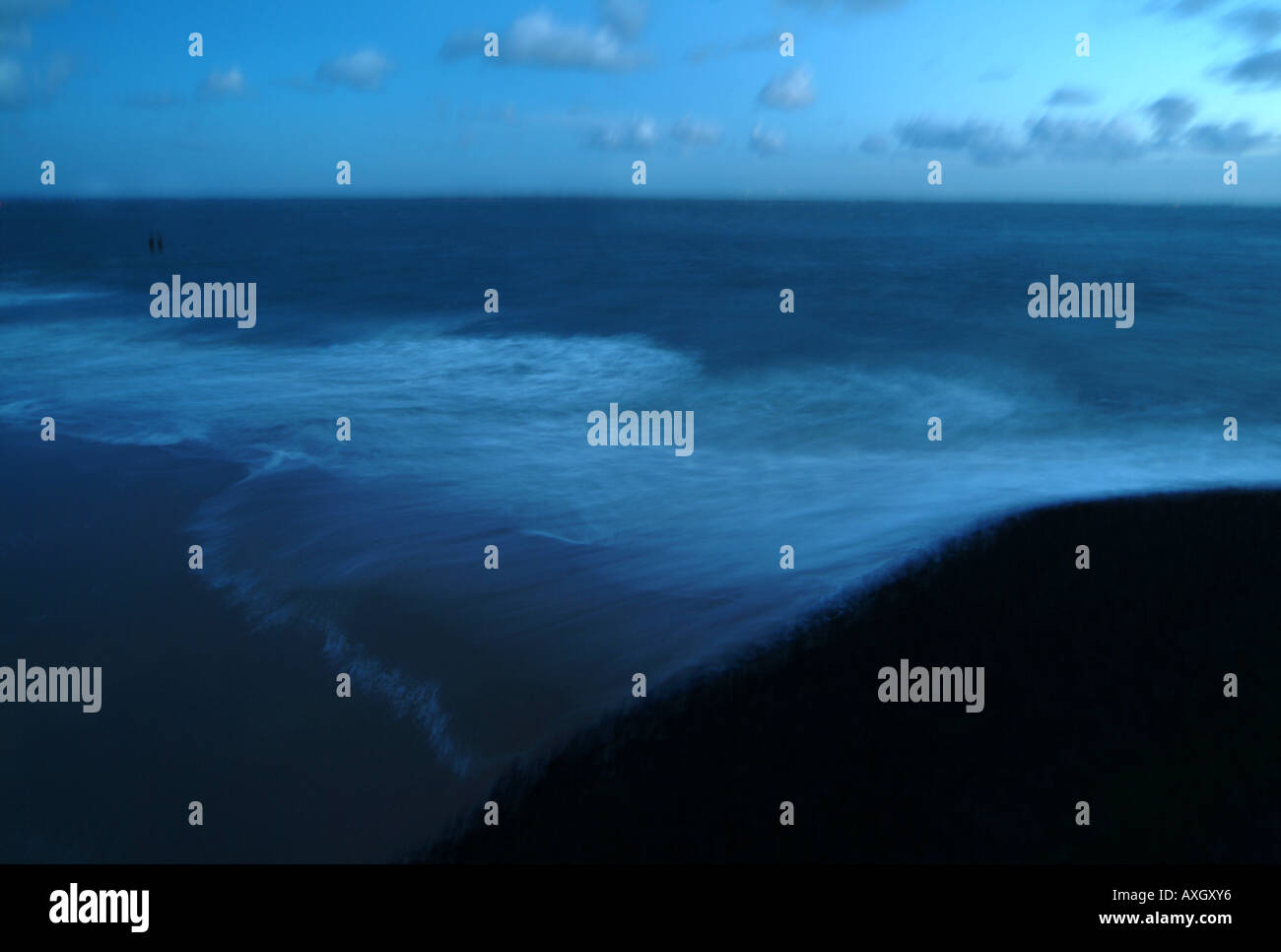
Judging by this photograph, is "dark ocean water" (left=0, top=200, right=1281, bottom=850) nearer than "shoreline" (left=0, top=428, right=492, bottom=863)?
No

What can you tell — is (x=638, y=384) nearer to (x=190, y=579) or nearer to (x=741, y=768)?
(x=190, y=579)

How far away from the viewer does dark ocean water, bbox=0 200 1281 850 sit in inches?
304

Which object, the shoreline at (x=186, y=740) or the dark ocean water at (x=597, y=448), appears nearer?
the shoreline at (x=186, y=740)

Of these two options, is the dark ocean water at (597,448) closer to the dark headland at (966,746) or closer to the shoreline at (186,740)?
the shoreline at (186,740)

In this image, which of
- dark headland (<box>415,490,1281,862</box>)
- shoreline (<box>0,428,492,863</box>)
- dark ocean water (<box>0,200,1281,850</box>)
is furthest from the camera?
dark ocean water (<box>0,200,1281,850</box>)

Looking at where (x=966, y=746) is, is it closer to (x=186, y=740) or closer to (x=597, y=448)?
(x=186, y=740)

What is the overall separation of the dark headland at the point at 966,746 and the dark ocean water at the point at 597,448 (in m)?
0.66

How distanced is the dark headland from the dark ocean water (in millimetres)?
661

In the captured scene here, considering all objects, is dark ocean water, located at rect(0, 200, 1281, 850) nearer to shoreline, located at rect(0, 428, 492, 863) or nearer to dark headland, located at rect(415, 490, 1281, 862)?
shoreline, located at rect(0, 428, 492, 863)

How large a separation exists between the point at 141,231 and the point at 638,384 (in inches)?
3224

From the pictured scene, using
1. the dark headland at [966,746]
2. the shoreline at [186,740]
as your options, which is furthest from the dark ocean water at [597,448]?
the dark headland at [966,746]

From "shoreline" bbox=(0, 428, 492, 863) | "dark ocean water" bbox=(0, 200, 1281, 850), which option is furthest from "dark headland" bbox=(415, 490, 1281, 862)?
"shoreline" bbox=(0, 428, 492, 863)

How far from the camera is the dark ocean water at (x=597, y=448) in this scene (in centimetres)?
772
